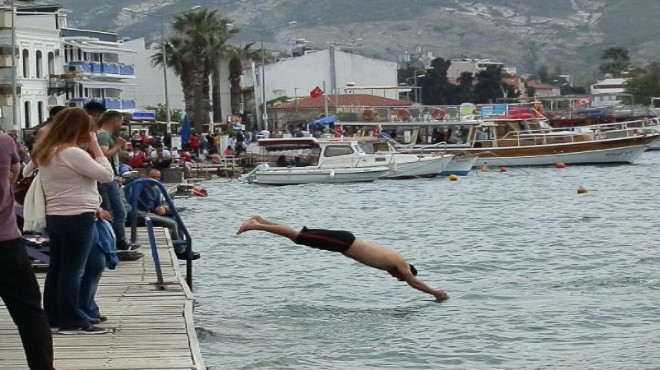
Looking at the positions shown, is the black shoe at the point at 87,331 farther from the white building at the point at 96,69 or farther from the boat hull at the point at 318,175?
the white building at the point at 96,69

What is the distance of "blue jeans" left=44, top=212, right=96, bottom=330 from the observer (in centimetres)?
1188

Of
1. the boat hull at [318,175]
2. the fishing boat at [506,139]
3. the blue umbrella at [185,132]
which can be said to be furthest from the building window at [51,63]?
the boat hull at [318,175]

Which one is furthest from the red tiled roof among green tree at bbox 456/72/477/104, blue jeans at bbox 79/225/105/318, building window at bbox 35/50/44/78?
blue jeans at bbox 79/225/105/318

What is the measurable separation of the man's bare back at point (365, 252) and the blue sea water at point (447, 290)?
30cm

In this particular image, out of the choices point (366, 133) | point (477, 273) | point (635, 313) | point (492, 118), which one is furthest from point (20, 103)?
point (635, 313)

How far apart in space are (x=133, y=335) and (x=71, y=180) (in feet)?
5.00

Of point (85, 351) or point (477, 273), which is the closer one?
point (85, 351)

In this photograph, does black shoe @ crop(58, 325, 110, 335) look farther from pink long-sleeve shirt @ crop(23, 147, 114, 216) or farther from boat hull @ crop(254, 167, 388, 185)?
Answer: boat hull @ crop(254, 167, 388, 185)

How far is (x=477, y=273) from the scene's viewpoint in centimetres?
2508

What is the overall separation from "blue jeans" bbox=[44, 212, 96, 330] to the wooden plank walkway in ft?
0.63

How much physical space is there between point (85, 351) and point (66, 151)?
150 cm

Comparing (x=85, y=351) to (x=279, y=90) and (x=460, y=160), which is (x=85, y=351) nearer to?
(x=460, y=160)

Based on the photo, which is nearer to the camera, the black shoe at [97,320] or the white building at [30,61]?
the black shoe at [97,320]

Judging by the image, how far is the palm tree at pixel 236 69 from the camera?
112250 mm
